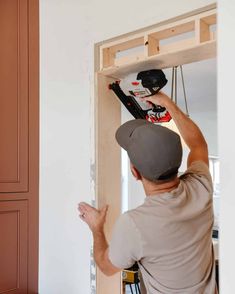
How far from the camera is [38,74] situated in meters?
2.51

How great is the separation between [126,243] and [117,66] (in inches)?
35.9

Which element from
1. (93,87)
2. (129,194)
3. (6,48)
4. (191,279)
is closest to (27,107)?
(6,48)

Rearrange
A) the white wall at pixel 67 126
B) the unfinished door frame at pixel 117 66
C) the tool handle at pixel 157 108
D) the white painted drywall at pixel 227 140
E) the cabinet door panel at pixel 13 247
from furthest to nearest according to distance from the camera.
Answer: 1. the cabinet door panel at pixel 13 247
2. the white wall at pixel 67 126
3. the tool handle at pixel 157 108
4. the unfinished door frame at pixel 117 66
5. the white painted drywall at pixel 227 140

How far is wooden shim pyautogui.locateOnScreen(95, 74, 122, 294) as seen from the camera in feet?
6.00

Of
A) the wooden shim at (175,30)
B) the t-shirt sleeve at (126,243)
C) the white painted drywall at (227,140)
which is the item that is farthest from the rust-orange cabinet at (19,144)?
the white painted drywall at (227,140)

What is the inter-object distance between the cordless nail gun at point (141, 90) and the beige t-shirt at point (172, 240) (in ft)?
1.74

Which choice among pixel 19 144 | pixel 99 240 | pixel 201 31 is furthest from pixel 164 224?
pixel 19 144

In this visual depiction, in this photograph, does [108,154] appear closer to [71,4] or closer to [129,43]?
[129,43]

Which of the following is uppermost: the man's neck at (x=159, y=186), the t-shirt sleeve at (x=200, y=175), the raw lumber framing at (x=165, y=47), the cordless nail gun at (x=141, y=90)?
the raw lumber framing at (x=165, y=47)

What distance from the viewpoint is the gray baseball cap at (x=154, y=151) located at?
1.13 meters

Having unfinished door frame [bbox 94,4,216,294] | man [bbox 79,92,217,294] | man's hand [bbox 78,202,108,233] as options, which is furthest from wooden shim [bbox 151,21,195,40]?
man's hand [bbox 78,202,108,233]

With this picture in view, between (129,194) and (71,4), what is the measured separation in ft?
14.7

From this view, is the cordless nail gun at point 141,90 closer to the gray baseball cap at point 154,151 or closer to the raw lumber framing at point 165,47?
the raw lumber framing at point 165,47

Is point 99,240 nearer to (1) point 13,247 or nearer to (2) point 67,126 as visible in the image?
(2) point 67,126
